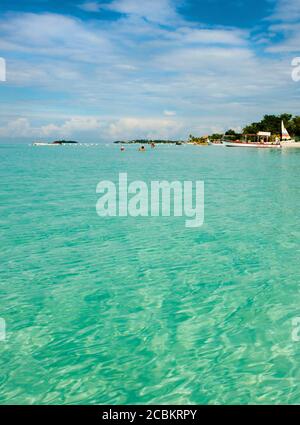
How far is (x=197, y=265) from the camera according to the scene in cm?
1194

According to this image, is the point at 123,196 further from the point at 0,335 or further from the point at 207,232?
the point at 0,335

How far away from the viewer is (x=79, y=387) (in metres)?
6.30

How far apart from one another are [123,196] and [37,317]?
19.9 meters

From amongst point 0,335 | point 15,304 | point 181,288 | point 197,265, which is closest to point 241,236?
point 197,265

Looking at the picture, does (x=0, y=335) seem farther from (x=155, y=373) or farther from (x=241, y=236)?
(x=241, y=236)

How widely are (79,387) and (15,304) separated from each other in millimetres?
3644

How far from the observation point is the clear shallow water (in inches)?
250

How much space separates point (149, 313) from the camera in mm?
8766

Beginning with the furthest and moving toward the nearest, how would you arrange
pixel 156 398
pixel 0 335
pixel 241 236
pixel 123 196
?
pixel 123 196
pixel 241 236
pixel 0 335
pixel 156 398

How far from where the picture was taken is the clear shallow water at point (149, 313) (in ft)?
20.8

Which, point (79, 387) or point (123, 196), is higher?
point (123, 196)
